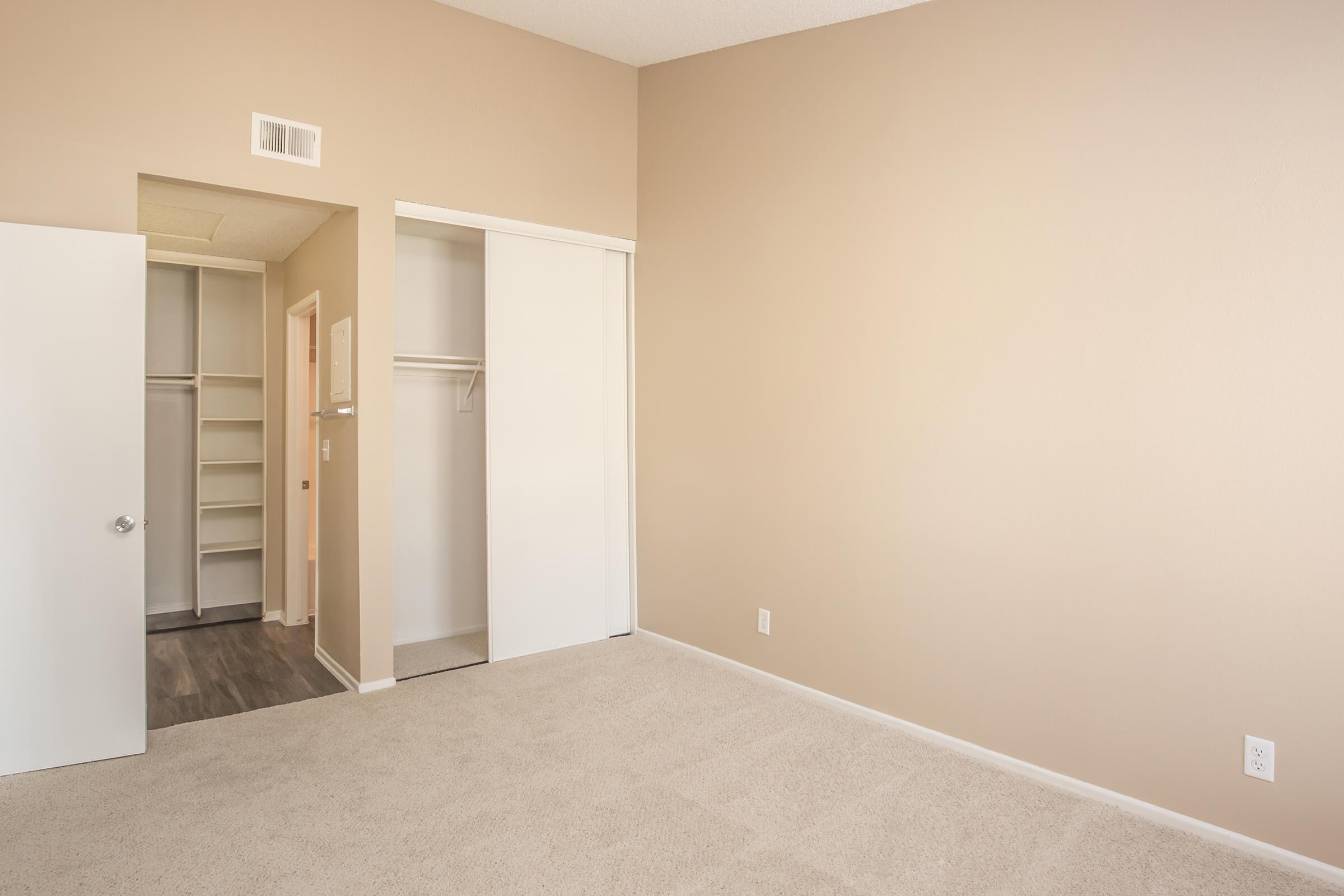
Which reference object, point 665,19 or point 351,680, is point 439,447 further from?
point 665,19

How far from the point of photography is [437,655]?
4387 mm

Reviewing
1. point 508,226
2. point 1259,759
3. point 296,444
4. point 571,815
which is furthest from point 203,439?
point 1259,759

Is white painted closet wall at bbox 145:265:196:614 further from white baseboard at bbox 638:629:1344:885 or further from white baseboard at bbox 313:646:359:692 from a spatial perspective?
white baseboard at bbox 638:629:1344:885

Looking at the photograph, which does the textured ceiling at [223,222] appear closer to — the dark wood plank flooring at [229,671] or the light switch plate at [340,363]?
the light switch plate at [340,363]

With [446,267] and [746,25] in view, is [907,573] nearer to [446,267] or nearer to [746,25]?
[746,25]

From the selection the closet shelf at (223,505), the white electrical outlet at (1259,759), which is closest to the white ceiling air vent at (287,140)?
the closet shelf at (223,505)

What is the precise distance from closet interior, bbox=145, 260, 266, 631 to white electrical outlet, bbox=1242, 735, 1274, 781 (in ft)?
18.0

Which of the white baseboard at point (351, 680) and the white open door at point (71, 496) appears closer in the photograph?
the white open door at point (71, 496)

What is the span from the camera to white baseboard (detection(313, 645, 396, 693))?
3.78m

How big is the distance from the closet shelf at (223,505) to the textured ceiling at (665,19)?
3.58 m

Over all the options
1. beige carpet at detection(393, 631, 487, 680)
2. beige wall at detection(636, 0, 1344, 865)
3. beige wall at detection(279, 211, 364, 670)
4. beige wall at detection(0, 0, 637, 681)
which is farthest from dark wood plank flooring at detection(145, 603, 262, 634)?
beige wall at detection(636, 0, 1344, 865)

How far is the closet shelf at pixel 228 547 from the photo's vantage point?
5297 millimetres

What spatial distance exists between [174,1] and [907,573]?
12.8ft

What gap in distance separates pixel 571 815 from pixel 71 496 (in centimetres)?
224
